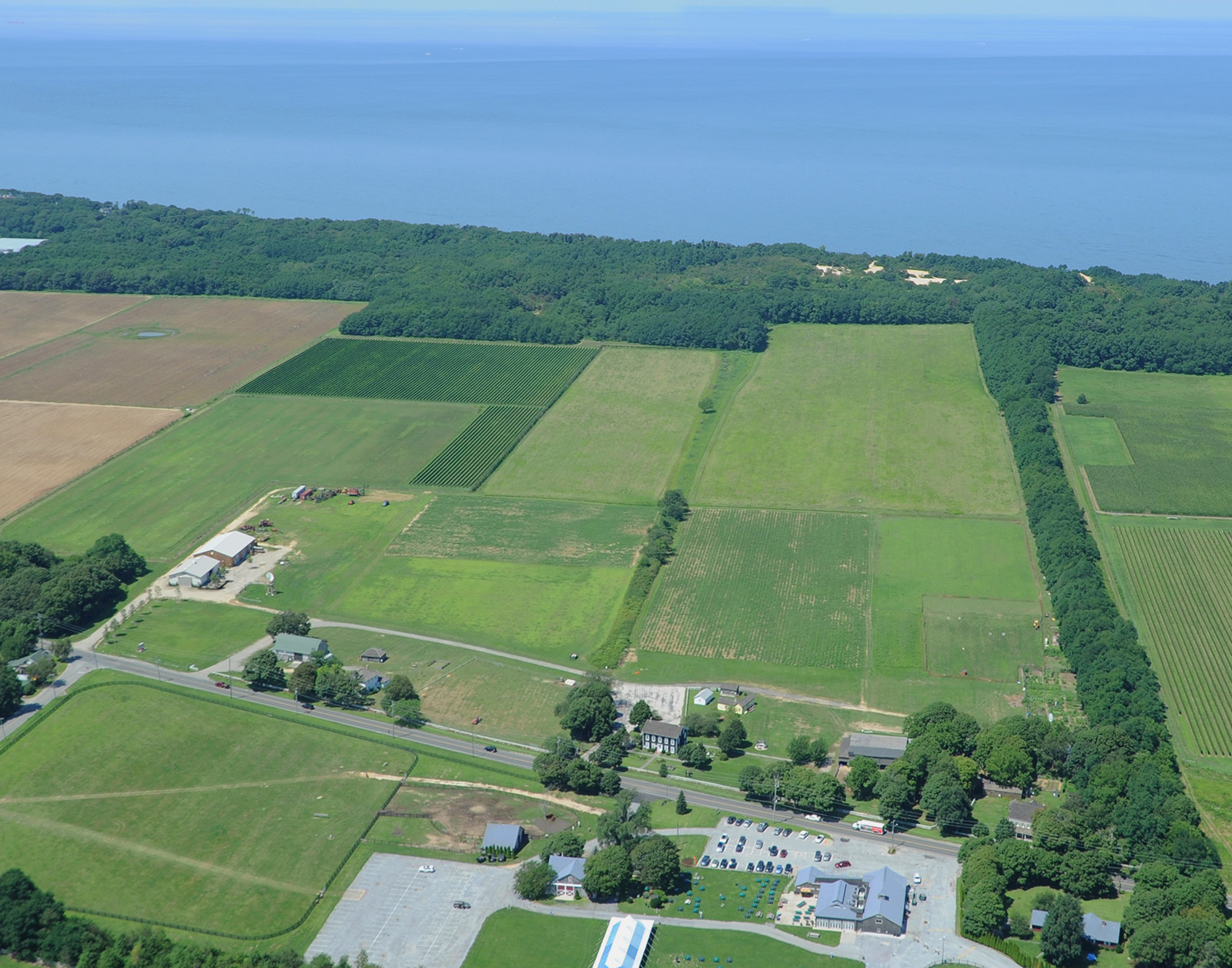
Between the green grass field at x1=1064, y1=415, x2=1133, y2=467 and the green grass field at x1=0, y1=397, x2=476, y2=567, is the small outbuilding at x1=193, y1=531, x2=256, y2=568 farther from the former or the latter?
the green grass field at x1=1064, y1=415, x2=1133, y2=467

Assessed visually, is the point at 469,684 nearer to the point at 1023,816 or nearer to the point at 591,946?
the point at 591,946

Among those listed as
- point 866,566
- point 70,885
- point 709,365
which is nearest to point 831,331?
point 709,365

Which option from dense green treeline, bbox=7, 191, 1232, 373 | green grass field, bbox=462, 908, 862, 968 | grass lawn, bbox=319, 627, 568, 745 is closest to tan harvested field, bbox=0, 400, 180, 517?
dense green treeline, bbox=7, 191, 1232, 373

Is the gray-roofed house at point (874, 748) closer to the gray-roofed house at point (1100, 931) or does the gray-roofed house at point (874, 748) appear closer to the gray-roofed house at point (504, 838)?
the gray-roofed house at point (1100, 931)

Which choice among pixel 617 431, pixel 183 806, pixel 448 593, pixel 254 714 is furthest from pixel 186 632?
pixel 617 431

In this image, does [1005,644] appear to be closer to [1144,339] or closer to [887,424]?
[887,424]

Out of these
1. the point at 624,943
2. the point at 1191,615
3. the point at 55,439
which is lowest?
the point at 624,943

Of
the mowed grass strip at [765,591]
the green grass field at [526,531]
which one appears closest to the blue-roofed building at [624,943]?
the mowed grass strip at [765,591]
